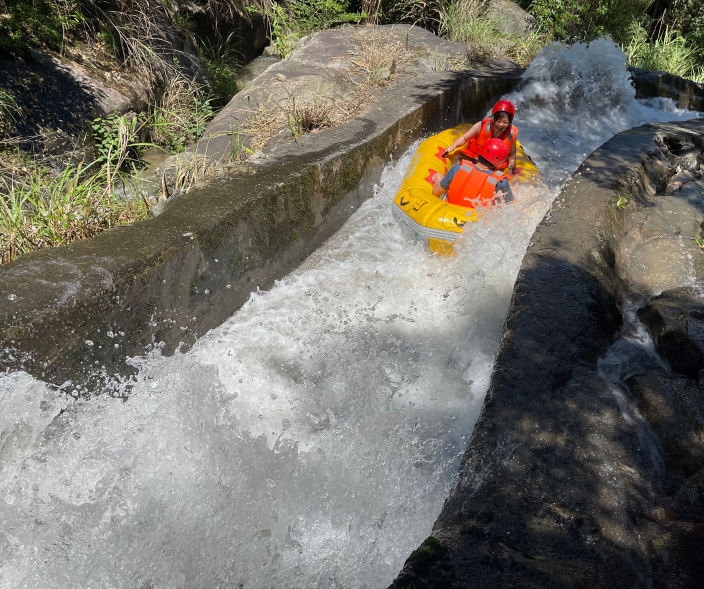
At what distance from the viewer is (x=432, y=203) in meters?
4.34

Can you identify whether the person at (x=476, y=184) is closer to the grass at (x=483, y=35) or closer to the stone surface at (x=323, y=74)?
the stone surface at (x=323, y=74)

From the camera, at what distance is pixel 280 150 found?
4402mm

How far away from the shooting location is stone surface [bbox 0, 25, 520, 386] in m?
2.43

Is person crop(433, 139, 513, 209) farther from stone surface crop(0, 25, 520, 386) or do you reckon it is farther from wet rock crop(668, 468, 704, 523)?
wet rock crop(668, 468, 704, 523)

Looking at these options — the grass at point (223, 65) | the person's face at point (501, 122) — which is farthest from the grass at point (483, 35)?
the grass at point (223, 65)

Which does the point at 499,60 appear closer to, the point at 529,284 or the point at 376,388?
Answer: the point at 529,284

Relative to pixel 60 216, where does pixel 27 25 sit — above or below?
above

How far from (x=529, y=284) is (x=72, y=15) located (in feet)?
17.3

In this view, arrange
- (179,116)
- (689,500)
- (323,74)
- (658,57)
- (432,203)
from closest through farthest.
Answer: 1. (689,500)
2. (432,203)
3. (179,116)
4. (323,74)
5. (658,57)

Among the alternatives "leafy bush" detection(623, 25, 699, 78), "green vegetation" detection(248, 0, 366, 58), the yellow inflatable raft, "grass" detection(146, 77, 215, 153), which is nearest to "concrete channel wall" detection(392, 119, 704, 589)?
the yellow inflatable raft

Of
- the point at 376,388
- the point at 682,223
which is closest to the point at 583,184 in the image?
the point at 682,223

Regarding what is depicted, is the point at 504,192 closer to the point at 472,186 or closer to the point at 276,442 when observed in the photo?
the point at 472,186

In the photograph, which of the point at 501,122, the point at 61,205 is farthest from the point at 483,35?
the point at 61,205

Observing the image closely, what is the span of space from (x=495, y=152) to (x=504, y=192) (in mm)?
491
